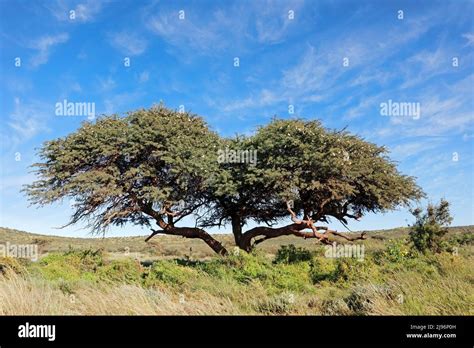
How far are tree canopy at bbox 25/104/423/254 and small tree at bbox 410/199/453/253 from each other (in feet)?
6.50

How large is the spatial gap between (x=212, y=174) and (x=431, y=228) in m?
12.8

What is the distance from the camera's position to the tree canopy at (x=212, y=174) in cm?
2234

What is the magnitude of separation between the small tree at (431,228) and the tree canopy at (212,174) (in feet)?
6.50

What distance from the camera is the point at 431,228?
25266 mm

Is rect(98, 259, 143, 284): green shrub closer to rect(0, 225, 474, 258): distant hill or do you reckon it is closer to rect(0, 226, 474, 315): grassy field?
rect(0, 226, 474, 315): grassy field

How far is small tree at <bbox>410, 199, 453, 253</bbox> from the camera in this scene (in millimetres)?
24734

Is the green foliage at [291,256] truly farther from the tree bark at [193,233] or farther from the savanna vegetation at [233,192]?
the tree bark at [193,233]

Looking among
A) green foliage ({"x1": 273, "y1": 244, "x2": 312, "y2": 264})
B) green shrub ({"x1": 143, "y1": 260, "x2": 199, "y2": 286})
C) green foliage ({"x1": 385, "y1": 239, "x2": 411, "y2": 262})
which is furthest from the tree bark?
green foliage ({"x1": 385, "y1": 239, "x2": 411, "y2": 262})

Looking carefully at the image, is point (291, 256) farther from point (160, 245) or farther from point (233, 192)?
point (160, 245)

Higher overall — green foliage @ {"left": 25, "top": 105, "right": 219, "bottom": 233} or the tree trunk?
green foliage @ {"left": 25, "top": 105, "right": 219, "bottom": 233}

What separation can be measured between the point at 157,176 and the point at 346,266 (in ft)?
38.3

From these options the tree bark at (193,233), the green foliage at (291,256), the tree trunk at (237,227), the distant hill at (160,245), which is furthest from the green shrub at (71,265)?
the green foliage at (291,256)

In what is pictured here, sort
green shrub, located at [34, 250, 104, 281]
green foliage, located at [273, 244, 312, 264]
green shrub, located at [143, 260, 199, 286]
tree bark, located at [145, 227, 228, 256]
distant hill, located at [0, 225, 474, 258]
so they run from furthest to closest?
distant hill, located at [0, 225, 474, 258] → tree bark, located at [145, 227, 228, 256] → green foliage, located at [273, 244, 312, 264] → green shrub, located at [34, 250, 104, 281] → green shrub, located at [143, 260, 199, 286]

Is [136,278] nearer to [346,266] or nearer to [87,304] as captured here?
[87,304]
